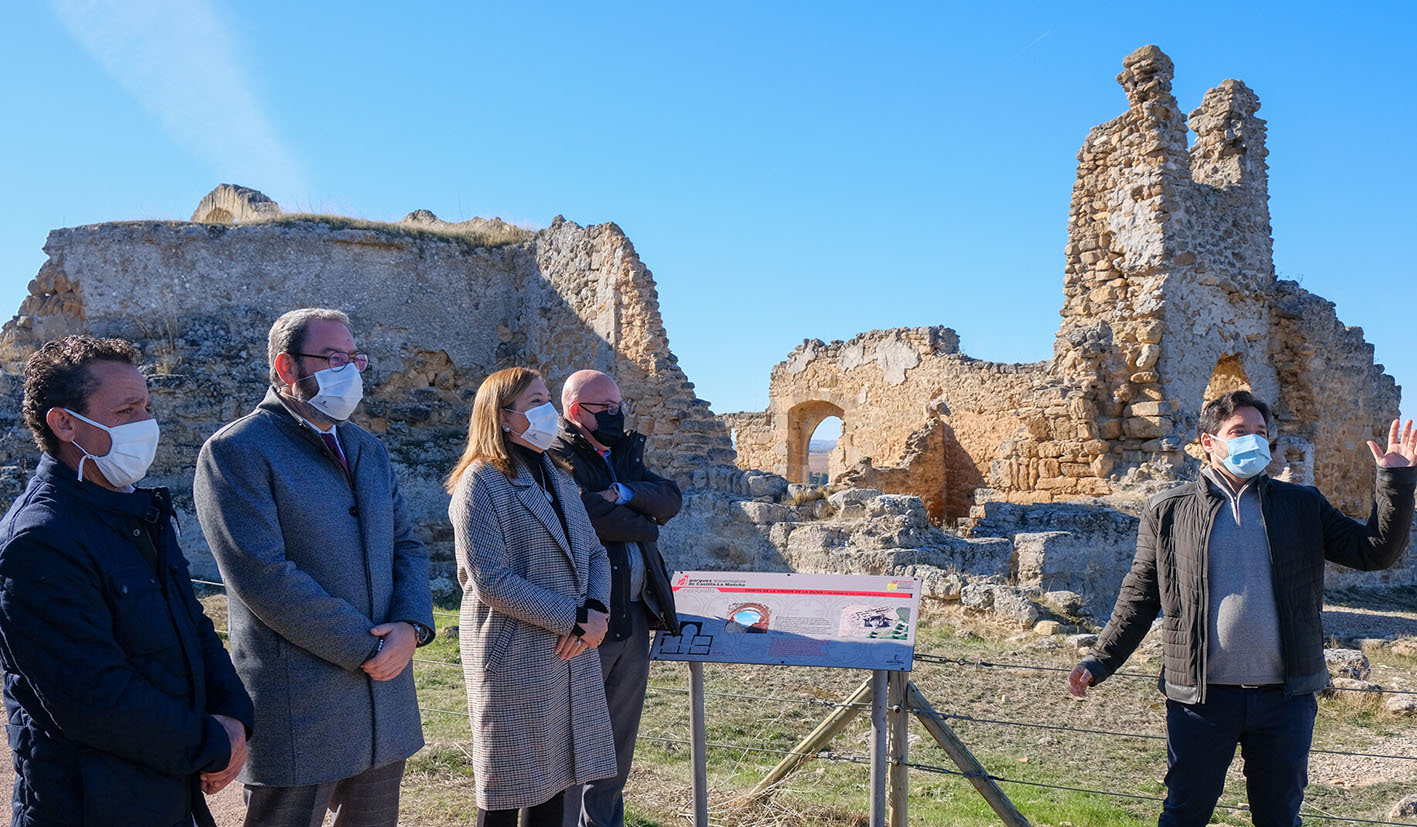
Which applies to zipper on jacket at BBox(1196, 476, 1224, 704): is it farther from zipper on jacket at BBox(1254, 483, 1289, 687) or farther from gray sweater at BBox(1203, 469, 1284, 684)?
zipper on jacket at BBox(1254, 483, 1289, 687)

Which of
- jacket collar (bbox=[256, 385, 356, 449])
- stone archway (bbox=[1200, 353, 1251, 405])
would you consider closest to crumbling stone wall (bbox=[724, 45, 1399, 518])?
stone archway (bbox=[1200, 353, 1251, 405])

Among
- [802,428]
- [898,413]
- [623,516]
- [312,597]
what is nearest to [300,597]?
[312,597]

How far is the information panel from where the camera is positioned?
3705 mm

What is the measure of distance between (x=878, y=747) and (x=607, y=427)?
1.56 m

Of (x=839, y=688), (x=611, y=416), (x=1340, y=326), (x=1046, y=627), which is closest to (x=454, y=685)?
(x=839, y=688)

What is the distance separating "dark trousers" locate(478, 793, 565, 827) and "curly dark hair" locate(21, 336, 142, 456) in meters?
1.62

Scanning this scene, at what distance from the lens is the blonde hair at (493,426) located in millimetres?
3338

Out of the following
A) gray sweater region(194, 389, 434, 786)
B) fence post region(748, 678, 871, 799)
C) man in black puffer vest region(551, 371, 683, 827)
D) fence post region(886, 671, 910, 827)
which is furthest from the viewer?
fence post region(748, 678, 871, 799)

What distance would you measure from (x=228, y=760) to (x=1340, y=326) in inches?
585

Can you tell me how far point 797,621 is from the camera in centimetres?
389

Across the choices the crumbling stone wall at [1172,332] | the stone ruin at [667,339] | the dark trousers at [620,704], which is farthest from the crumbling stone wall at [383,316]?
the dark trousers at [620,704]

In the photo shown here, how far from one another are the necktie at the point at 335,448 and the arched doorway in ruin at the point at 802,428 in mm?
19683

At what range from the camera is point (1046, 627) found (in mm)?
7578

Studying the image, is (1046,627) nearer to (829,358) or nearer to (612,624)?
(612,624)
